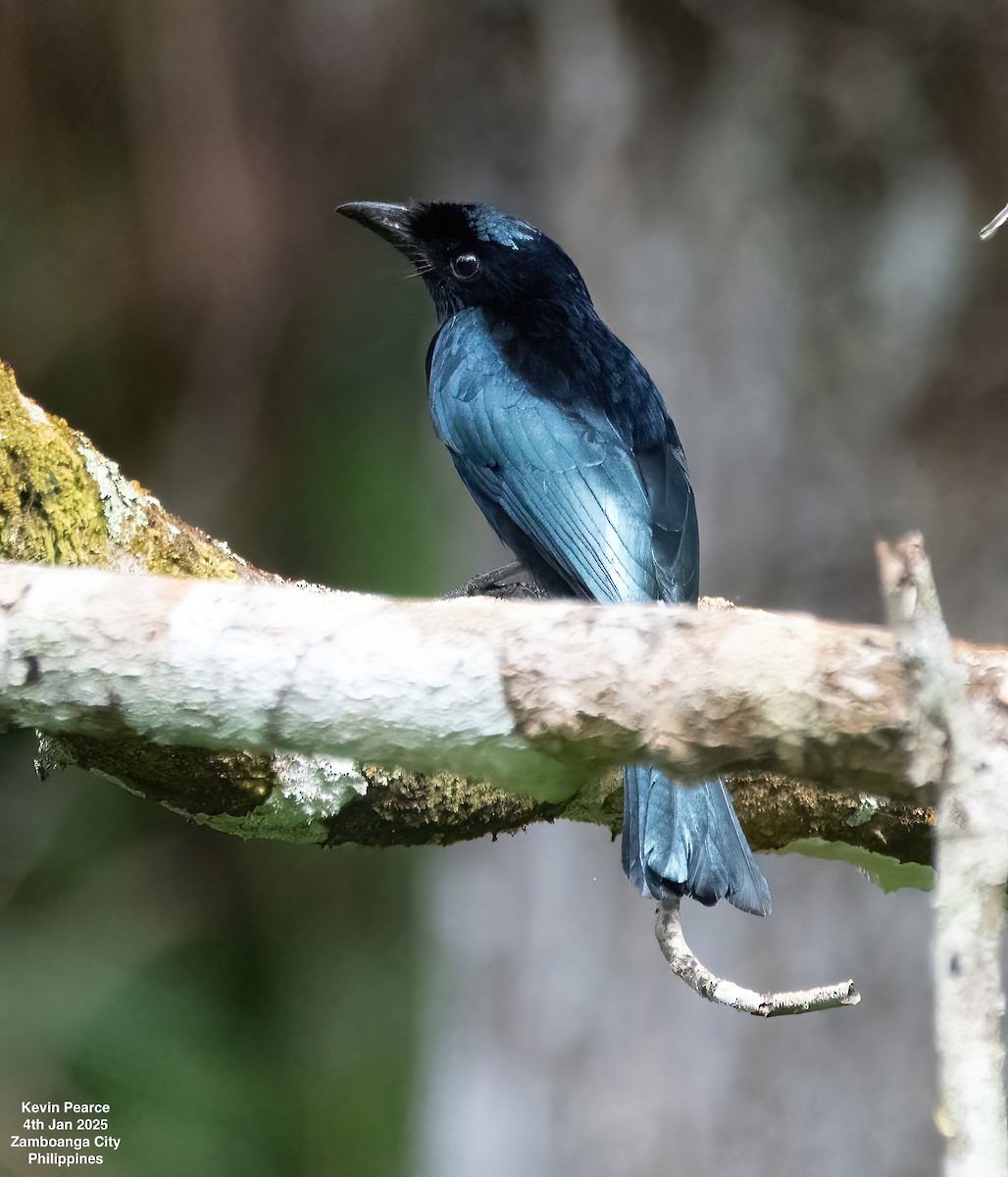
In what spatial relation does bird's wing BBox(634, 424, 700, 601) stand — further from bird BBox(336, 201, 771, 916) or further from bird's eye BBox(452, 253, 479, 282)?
bird's eye BBox(452, 253, 479, 282)

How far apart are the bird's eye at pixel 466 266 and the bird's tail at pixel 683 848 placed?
1827 millimetres

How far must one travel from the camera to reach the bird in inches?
87.7

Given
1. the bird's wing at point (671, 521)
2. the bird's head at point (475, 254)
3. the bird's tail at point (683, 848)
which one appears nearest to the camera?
the bird's tail at point (683, 848)

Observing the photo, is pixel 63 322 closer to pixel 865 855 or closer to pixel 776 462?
pixel 776 462

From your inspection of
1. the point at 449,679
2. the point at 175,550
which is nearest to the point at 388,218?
the point at 175,550

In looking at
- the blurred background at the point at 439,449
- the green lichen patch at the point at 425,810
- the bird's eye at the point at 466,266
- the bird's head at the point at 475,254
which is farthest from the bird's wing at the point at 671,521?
the blurred background at the point at 439,449

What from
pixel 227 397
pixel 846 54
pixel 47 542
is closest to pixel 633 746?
pixel 47 542

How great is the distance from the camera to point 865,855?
2947 millimetres

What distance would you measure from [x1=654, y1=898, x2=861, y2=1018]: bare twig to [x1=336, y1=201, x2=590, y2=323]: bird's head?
6.49ft

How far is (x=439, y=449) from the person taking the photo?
5.58 metres

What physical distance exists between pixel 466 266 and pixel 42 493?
64.4 inches

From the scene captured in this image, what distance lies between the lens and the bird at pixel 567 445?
87.7 inches

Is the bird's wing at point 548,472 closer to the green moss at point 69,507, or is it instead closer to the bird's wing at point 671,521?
the bird's wing at point 671,521

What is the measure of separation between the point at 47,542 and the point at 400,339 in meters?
3.89
